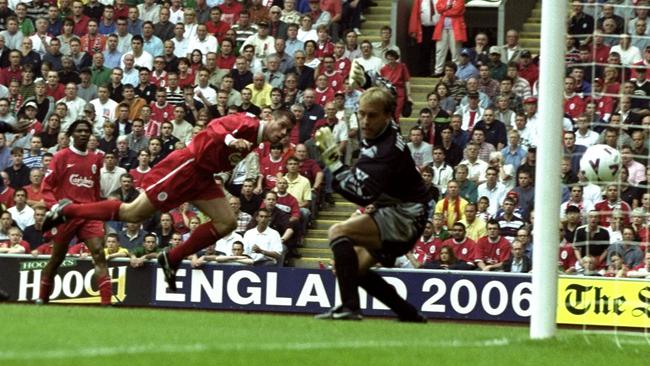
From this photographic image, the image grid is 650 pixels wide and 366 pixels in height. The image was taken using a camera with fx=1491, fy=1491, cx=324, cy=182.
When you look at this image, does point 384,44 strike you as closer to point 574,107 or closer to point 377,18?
point 377,18

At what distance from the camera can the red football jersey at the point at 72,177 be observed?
52.4 ft

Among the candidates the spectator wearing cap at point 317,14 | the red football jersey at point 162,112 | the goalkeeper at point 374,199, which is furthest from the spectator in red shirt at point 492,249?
the goalkeeper at point 374,199

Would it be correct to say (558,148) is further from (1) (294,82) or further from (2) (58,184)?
(1) (294,82)

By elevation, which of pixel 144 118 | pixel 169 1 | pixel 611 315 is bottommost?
pixel 611 315

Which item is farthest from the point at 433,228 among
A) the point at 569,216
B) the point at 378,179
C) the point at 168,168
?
the point at 378,179

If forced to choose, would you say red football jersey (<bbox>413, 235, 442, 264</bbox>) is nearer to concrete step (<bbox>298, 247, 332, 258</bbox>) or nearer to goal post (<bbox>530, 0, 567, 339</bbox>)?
concrete step (<bbox>298, 247, 332, 258</bbox>)

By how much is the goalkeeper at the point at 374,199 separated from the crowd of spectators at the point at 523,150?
6.37 feet

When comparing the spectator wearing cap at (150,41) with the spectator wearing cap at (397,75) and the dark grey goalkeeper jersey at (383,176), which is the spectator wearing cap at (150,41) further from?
the dark grey goalkeeper jersey at (383,176)

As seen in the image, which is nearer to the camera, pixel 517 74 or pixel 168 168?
pixel 168 168

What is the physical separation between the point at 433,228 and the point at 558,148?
10.5 metres

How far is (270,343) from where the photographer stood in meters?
9.73

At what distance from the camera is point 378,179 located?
1116 cm

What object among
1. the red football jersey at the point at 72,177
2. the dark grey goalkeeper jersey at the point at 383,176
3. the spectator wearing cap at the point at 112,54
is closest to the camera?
the dark grey goalkeeper jersey at the point at 383,176

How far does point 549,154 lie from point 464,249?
10.1 metres
